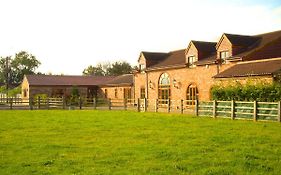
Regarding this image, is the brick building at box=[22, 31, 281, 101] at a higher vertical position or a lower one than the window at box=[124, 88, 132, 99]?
higher

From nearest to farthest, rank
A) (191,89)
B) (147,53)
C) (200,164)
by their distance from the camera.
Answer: (200,164) < (191,89) < (147,53)

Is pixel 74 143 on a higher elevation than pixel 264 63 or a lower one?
lower

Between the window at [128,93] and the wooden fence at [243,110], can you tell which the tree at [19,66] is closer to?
the window at [128,93]

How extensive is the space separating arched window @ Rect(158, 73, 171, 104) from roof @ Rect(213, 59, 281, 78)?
1091 cm

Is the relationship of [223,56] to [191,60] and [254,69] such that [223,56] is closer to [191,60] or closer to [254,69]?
[191,60]

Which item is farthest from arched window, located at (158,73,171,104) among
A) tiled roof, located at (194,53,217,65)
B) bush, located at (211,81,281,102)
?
bush, located at (211,81,281,102)

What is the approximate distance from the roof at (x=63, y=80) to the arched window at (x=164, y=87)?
62.5 ft

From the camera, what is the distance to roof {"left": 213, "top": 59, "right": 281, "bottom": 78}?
26803mm

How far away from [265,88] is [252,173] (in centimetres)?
1626

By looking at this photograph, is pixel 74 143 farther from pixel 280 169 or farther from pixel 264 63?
pixel 264 63

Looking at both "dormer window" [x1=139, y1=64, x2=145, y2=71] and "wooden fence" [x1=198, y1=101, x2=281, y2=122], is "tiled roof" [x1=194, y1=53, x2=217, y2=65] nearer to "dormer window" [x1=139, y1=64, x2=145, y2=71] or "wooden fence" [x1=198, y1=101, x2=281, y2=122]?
"wooden fence" [x1=198, y1=101, x2=281, y2=122]

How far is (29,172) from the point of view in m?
8.88

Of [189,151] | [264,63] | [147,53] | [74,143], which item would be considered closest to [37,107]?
[147,53]

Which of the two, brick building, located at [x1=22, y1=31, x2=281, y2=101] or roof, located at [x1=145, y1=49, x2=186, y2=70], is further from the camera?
roof, located at [x1=145, y1=49, x2=186, y2=70]
